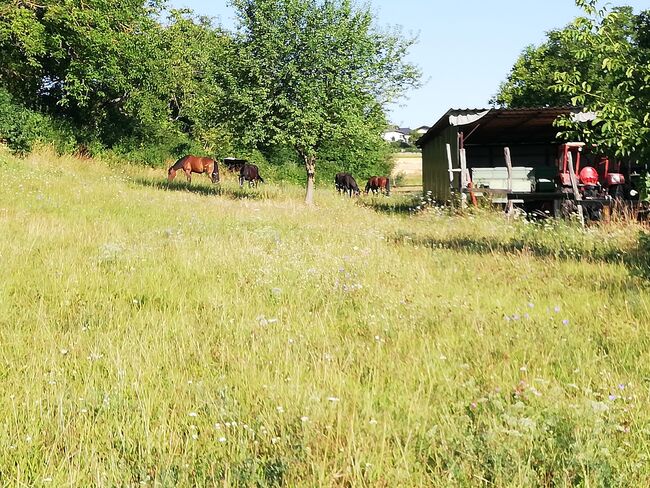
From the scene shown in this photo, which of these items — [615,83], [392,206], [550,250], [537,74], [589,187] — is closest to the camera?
[615,83]

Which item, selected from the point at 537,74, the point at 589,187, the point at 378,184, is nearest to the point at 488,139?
Answer: the point at 589,187

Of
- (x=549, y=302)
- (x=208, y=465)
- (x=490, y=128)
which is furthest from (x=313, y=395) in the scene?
(x=490, y=128)

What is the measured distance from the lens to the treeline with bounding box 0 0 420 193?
20031mm

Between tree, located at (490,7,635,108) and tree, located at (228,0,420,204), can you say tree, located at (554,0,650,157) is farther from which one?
tree, located at (490,7,635,108)

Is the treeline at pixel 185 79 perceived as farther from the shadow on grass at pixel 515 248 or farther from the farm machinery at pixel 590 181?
the shadow on grass at pixel 515 248

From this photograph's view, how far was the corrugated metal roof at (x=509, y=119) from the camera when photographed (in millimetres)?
16422

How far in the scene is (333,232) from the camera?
11.8 metres

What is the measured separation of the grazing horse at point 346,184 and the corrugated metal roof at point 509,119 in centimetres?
948

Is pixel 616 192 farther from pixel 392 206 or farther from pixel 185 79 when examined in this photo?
pixel 185 79

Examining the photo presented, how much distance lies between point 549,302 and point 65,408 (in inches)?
177

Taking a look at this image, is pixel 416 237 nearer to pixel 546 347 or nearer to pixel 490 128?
pixel 546 347

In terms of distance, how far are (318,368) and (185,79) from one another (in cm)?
3472

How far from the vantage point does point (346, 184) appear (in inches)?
1276

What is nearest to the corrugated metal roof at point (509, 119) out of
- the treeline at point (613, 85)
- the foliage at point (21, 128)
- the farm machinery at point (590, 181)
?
the farm machinery at point (590, 181)
